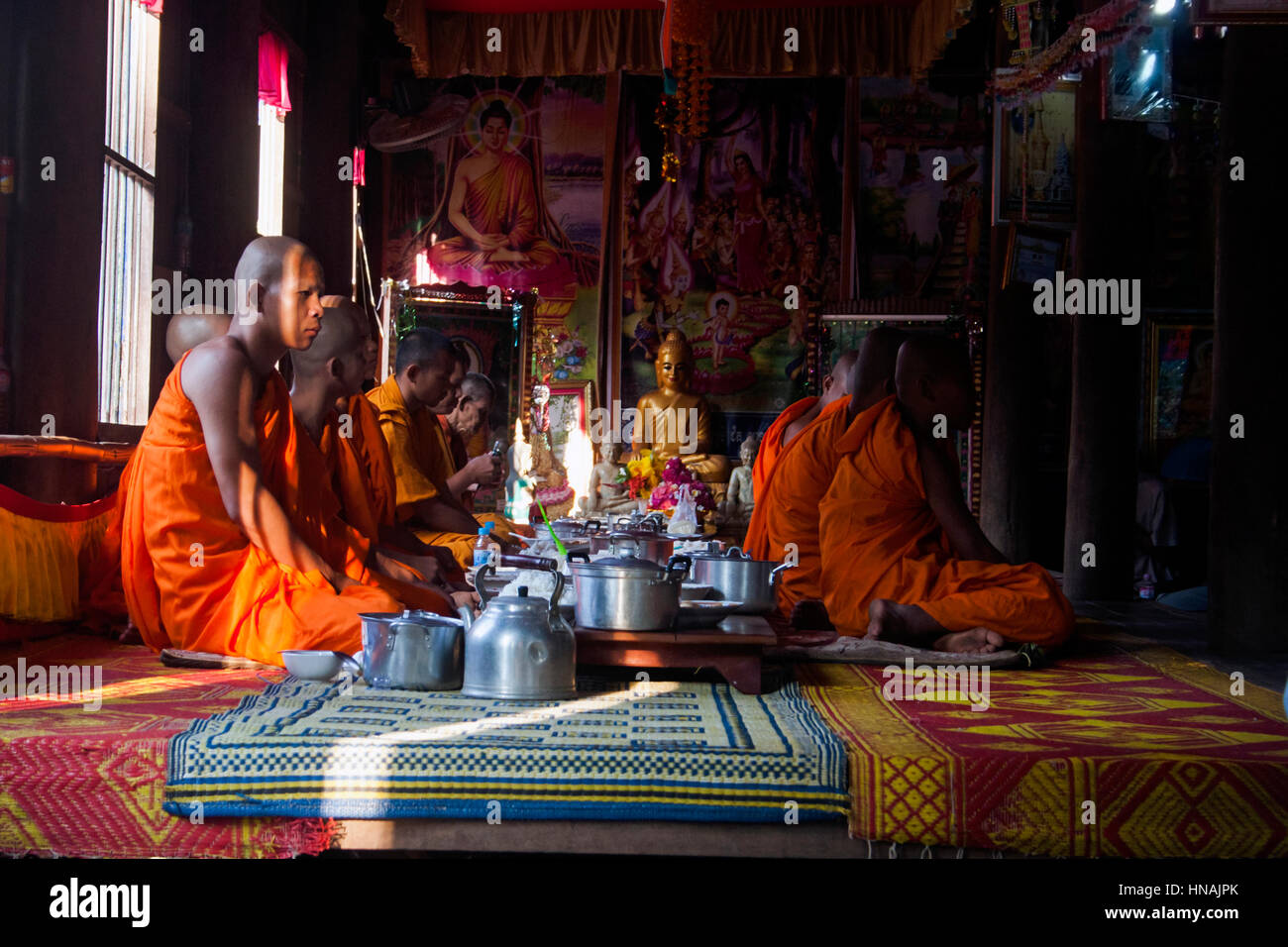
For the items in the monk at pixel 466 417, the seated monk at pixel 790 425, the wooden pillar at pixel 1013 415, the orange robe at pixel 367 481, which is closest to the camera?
the orange robe at pixel 367 481

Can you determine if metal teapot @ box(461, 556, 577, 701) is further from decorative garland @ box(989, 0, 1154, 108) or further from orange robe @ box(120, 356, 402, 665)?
decorative garland @ box(989, 0, 1154, 108)

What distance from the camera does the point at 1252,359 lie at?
15.6 feet

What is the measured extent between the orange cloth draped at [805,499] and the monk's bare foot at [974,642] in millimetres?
845

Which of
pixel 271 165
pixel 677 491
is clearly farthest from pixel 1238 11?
pixel 271 165

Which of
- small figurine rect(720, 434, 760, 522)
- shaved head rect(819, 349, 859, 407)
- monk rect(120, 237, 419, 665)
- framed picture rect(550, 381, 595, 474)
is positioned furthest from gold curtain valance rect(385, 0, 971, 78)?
monk rect(120, 237, 419, 665)

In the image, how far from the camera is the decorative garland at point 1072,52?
6.14 metres

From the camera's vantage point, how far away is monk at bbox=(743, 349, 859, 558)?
5.29 meters

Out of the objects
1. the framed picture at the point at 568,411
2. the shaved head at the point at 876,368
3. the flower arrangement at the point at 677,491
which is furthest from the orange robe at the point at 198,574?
the framed picture at the point at 568,411

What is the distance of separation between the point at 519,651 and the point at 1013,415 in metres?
6.75

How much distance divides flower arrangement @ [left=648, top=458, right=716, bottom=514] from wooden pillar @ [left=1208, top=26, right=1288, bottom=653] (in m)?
3.29

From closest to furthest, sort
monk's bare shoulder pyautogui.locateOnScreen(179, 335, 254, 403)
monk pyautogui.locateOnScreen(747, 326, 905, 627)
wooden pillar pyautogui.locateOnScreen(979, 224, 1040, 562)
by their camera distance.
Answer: monk's bare shoulder pyautogui.locateOnScreen(179, 335, 254, 403) < monk pyautogui.locateOnScreen(747, 326, 905, 627) < wooden pillar pyautogui.locateOnScreen(979, 224, 1040, 562)

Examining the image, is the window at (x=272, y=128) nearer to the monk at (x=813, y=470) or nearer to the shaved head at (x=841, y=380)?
the shaved head at (x=841, y=380)

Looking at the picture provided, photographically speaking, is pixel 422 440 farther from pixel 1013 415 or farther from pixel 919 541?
pixel 1013 415
